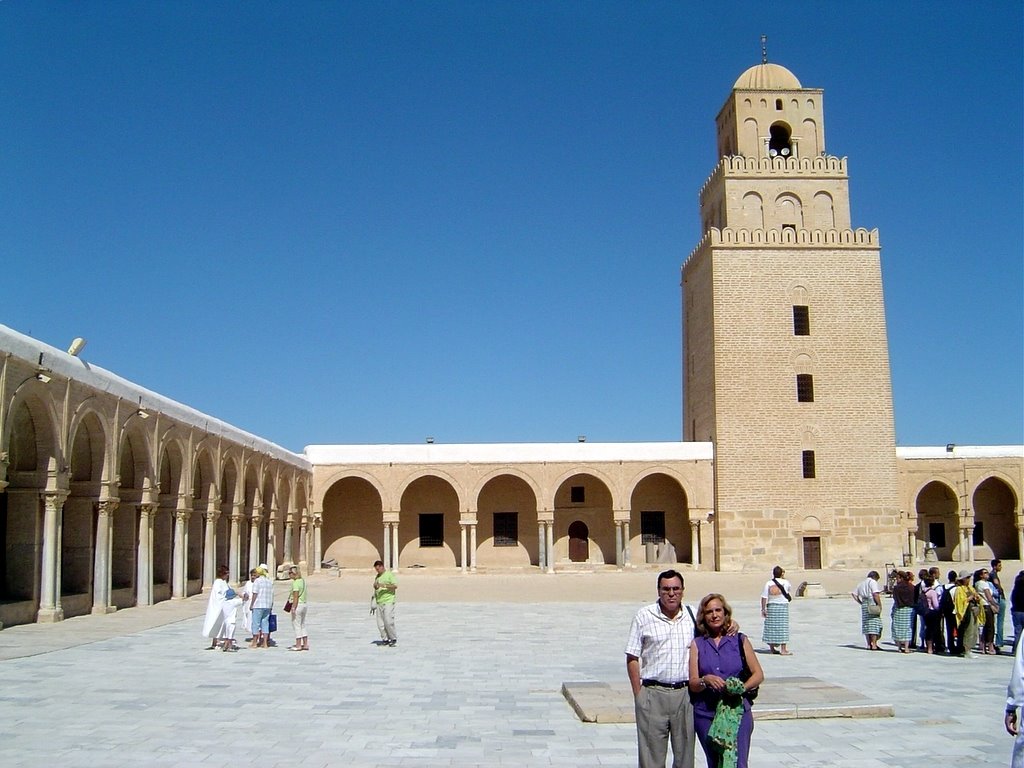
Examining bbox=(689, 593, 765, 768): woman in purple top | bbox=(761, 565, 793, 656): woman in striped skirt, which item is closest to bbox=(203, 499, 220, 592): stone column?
bbox=(761, 565, 793, 656): woman in striped skirt

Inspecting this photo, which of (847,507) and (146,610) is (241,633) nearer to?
(146,610)

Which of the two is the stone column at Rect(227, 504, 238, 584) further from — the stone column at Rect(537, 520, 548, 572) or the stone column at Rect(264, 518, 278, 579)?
the stone column at Rect(537, 520, 548, 572)

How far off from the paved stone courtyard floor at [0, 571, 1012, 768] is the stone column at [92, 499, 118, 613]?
39.4 inches

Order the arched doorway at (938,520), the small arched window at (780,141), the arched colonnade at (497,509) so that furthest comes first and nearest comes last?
the arched doorway at (938,520), the small arched window at (780,141), the arched colonnade at (497,509)

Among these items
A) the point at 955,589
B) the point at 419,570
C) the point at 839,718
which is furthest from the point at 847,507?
the point at 839,718

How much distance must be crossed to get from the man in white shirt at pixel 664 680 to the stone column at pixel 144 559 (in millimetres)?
14633

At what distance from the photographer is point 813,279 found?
3088 centimetres

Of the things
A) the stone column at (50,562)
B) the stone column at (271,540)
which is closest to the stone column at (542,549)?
the stone column at (271,540)

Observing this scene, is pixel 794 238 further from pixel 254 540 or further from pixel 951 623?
pixel 951 623

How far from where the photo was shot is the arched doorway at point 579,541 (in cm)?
3203

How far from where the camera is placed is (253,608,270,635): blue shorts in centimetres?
1266

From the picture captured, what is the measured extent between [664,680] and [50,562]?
12.1 meters

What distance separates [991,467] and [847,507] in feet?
19.8

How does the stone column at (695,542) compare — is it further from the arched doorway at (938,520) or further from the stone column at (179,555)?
the stone column at (179,555)
